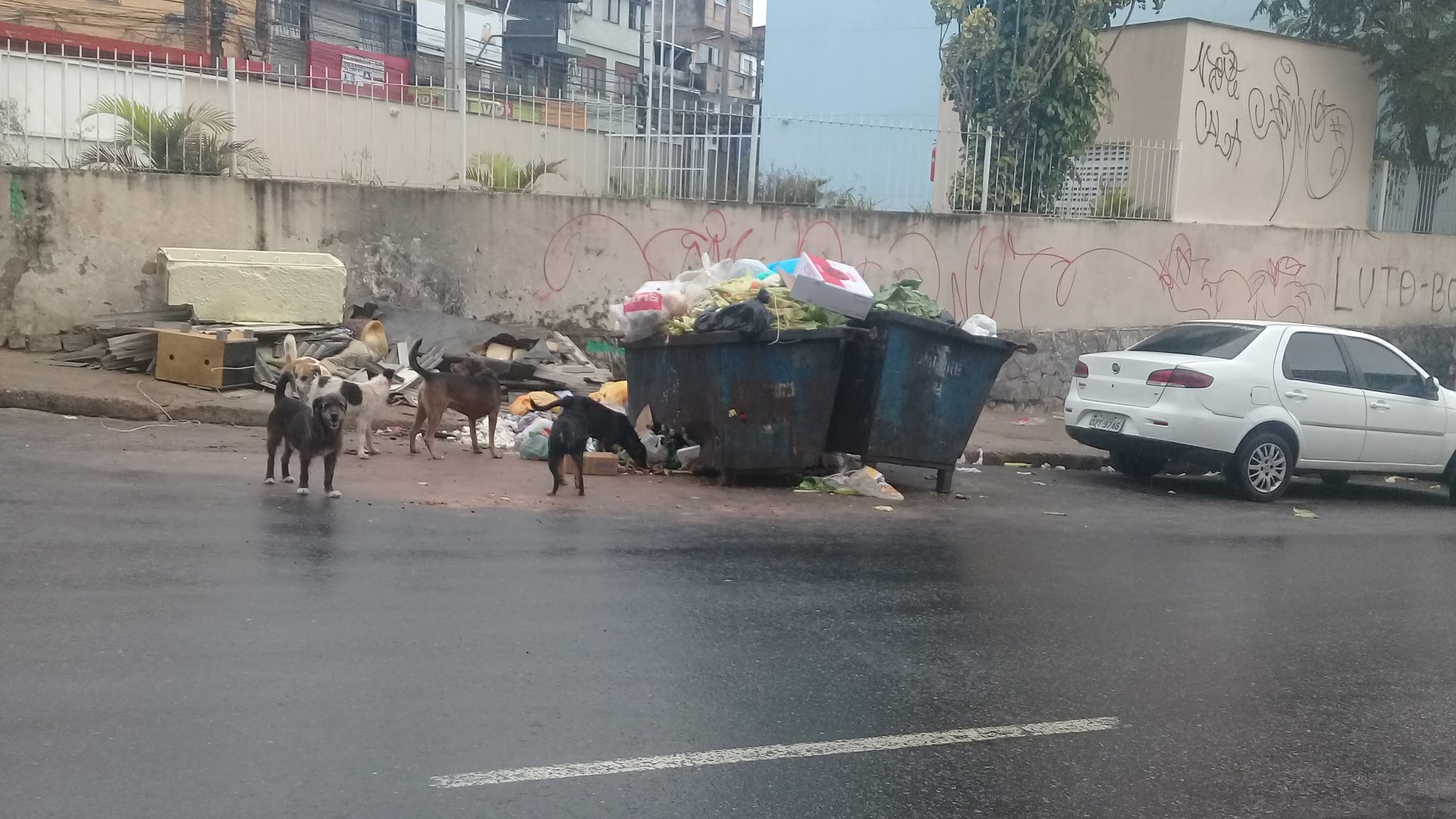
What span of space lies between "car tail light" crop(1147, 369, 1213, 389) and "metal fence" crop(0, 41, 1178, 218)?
492 centimetres

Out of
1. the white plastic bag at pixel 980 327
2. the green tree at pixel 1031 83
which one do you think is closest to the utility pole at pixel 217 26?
the green tree at pixel 1031 83

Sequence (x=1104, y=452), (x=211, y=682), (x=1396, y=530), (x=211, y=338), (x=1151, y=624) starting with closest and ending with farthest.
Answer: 1. (x=211, y=682)
2. (x=1151, y=624)
3. (x=1396, y=530)
4. (x=211, y=338)
5. (x=1104, y=452)

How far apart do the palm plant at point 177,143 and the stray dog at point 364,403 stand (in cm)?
390

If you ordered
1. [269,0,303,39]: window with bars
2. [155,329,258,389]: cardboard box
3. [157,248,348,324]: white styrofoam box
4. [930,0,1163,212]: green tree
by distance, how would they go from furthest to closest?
[269,0,303,39]: window with bars → [930,0,1163,212]: green tree → [157,248,348,324]: white styrofoam box → [155,329,258,389]: cardboard box

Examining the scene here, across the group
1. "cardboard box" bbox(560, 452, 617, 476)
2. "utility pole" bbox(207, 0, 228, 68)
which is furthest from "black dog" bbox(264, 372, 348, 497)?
"utility pole" bbox(207, 0, 228, 68)

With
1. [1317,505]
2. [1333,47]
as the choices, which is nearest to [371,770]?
[1317,505]

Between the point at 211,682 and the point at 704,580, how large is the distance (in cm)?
281

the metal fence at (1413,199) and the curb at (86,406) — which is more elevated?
the metal fence at (1413,199)

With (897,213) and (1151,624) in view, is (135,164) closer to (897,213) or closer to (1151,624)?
(897,213)

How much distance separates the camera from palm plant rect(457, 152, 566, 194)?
46.5ft

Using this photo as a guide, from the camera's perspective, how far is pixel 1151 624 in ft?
21.1

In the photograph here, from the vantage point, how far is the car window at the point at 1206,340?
435 inches

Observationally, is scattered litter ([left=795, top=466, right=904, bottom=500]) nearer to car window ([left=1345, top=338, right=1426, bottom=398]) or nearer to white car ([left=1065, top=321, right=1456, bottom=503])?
white car ([left=1065, top=321, right=1456, bottom=503])

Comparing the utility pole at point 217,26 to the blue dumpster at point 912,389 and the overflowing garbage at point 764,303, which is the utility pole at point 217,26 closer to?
the overflowing garbage at point 764,303
